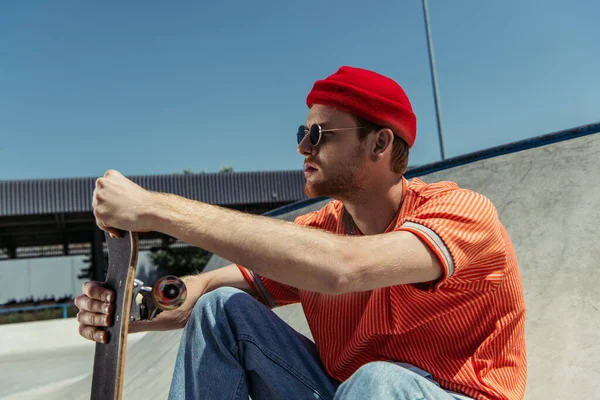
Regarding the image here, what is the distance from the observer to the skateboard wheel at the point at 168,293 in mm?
2115

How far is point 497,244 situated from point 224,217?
2.88 feet

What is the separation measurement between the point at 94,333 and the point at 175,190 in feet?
58.9

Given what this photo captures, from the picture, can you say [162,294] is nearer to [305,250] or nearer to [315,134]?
[305,250]

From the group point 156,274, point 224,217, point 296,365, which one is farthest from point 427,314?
point 156,274

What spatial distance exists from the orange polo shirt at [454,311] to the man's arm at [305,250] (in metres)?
0.09

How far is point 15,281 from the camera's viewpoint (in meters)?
39.8

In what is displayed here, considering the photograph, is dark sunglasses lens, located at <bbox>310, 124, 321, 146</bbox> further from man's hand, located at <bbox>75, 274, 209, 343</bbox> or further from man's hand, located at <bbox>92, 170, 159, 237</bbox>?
man's hand, located at <bbox>75, 274, 209, 343</bbox>

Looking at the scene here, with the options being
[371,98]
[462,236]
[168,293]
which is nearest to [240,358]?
[168,293]

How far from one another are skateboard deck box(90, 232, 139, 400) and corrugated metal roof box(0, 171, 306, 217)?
16.7m

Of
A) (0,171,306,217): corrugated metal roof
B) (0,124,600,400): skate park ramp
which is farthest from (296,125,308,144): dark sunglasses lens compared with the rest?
(0,171,306,217): corrugated metal roof

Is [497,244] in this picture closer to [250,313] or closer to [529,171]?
[250,313]

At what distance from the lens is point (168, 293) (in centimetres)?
213

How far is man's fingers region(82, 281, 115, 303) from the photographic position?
2045 mm

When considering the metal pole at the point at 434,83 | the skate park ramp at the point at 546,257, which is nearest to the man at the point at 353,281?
the skate park ramp at the point at 546,257
